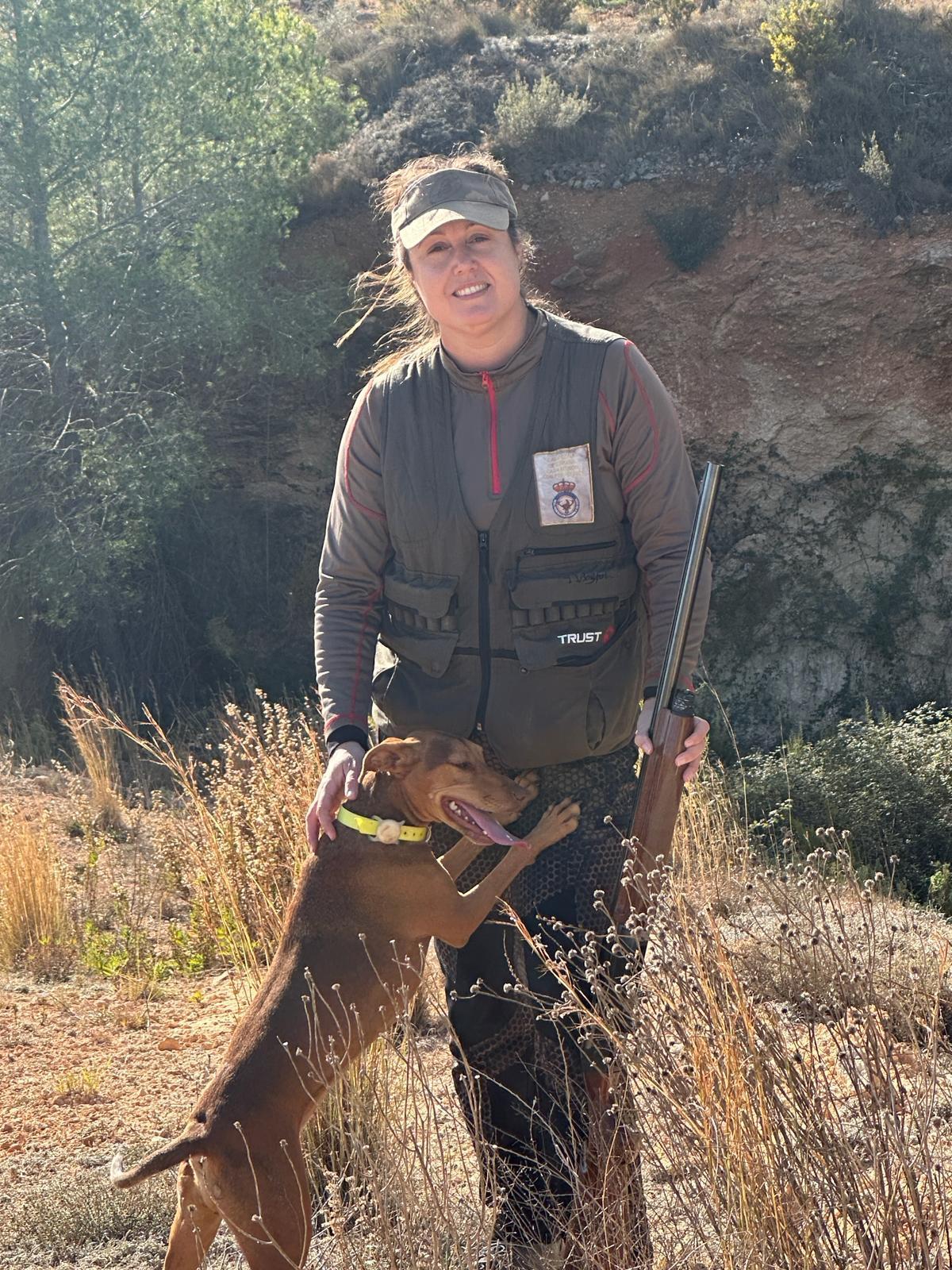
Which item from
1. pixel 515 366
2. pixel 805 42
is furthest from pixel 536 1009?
pixel 805 42

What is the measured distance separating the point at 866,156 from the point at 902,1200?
12.1m

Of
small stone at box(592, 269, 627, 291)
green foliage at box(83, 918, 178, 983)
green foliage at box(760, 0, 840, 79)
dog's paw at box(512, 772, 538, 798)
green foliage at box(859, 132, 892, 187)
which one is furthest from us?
green foliage at box(760, 0, 840, 79)

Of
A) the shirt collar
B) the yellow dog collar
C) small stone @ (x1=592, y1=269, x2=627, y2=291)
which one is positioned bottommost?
the yellow dog collar

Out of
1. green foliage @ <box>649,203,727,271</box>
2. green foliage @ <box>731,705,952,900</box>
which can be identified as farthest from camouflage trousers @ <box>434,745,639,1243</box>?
green foliage @ <box>649,203,727,271</box>

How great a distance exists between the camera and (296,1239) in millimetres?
2828

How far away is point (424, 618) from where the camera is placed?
3020mm

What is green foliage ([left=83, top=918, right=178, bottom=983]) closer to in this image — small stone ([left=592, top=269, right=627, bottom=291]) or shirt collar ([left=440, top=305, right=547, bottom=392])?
shirt collar ([left=440, top=305, right=547, bottom=392])

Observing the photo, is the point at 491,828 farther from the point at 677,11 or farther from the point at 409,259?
the point at 677,11

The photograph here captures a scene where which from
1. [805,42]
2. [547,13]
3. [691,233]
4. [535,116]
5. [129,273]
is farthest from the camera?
[547,13]

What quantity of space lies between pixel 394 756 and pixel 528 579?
0.56 metres

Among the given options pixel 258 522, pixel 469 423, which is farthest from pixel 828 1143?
pixel 258 522

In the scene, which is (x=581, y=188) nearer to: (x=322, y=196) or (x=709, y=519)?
(x=322, y=196)

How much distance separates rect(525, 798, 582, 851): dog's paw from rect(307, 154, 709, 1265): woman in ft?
0.12

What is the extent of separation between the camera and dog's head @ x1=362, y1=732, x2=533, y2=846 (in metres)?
2.97
